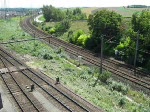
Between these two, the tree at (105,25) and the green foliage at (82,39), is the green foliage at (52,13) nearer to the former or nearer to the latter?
the green foliage at (82,39)

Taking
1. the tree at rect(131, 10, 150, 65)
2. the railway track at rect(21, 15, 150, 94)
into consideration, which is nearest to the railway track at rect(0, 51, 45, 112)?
the railway track at rect(21, 15, 150, 94)

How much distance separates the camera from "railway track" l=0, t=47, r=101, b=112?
2695 centimetres

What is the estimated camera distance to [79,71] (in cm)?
4116

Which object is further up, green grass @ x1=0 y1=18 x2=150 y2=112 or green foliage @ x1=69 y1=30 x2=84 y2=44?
green foliage @ x1=69 y1=30 x2=84 y2=44

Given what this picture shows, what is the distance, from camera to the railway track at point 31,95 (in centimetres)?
2695

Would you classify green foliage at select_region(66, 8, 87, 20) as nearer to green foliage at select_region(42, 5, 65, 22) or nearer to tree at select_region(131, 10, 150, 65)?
green foliage at select_region(42, 5, 65, 22)

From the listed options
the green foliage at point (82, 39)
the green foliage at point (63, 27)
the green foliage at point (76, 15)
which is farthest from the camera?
the green foliage at point (76, 15)

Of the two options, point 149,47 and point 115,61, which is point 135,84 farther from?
point 115,61

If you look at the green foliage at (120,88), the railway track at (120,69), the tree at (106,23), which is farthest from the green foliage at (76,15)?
the green foliage at (120,88)

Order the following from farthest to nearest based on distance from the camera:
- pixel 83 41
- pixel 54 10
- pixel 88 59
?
1. pixel 54 10
2. pixel 83 41
3. pixel 88 59

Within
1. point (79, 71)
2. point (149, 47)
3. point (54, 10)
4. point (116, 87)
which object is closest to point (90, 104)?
point (116, 87)

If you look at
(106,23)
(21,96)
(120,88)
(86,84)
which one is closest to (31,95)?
(21,96)

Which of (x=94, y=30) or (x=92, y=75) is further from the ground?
(x=94, y=30)

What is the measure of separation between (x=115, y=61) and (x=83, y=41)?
15.0 m
